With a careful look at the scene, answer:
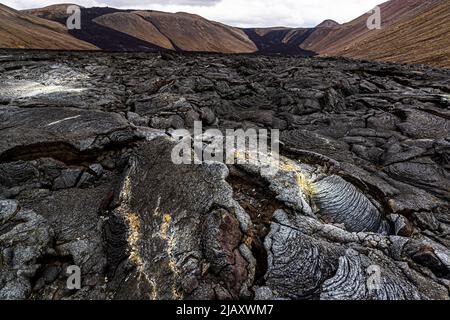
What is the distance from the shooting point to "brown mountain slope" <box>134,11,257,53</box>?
313 feet

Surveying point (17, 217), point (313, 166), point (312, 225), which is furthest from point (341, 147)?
point (17, 217)

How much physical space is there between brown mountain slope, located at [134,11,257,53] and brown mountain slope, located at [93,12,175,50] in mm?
3162

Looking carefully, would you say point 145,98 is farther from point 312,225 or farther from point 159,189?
point 312,225

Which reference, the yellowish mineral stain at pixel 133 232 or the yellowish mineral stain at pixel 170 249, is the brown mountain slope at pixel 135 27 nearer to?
the yellowish mineral stain at pixel 133 232

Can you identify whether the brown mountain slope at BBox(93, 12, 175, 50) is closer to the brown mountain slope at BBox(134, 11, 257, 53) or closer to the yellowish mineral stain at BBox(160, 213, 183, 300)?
the brown mountain slope at BBox(134, 11, 257, 53)

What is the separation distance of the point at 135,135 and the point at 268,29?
162175mm

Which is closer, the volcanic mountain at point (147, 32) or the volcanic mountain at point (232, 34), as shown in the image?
the volcanic mountain at point (232, 34)

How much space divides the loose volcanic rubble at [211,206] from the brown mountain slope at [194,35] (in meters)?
85.5

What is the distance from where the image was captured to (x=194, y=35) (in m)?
101

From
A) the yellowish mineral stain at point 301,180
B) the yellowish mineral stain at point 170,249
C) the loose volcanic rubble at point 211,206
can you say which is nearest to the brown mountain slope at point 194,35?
the loose volcanic rubble at point 211,206

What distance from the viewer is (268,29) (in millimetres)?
156750

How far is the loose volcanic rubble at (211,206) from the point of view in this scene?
22.0 ft

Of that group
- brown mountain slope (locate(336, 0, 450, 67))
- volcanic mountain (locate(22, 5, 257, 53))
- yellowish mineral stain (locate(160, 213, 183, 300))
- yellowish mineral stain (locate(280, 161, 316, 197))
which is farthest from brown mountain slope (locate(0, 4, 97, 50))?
brown mountain slope (locate(336, 0, 450, 67))
